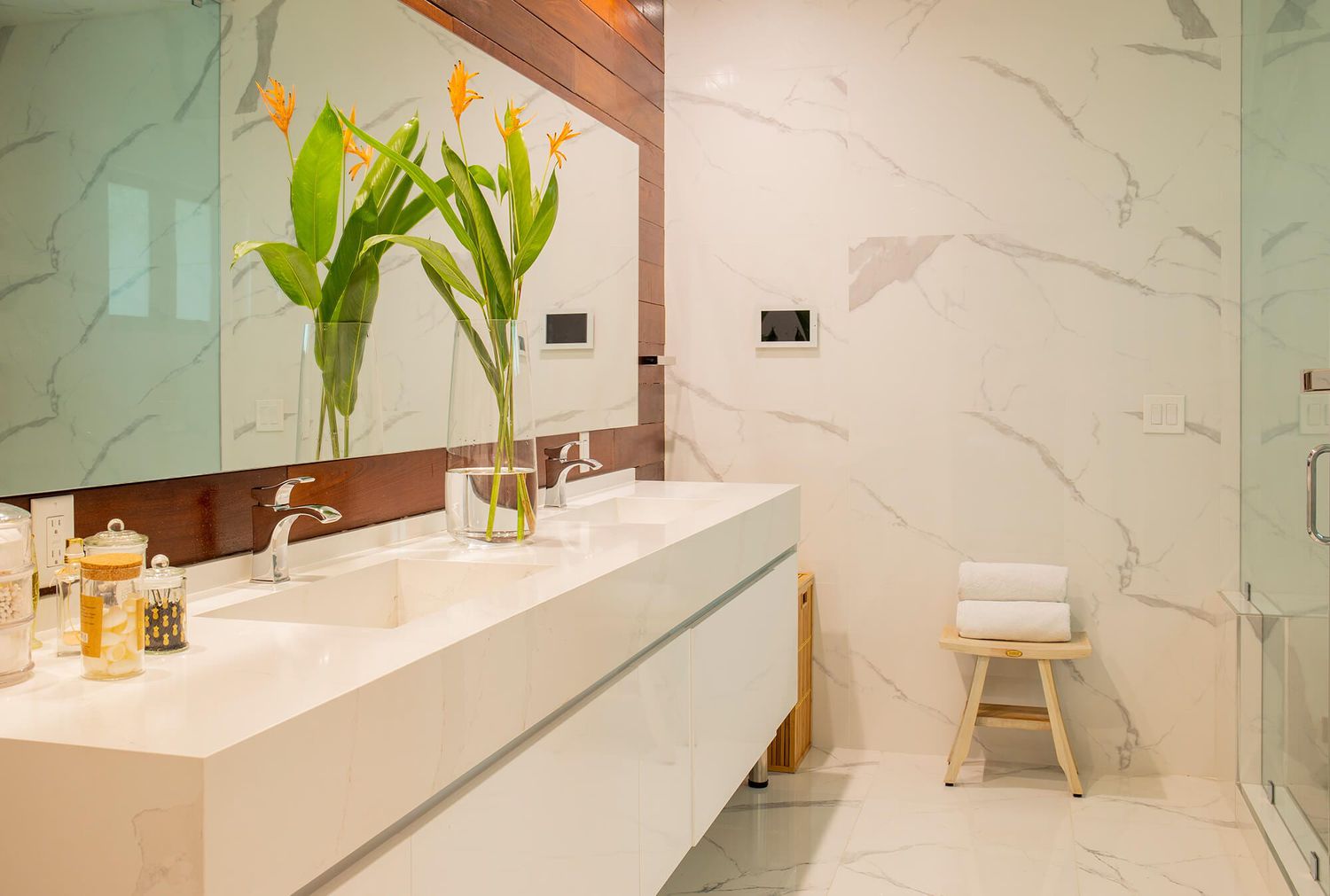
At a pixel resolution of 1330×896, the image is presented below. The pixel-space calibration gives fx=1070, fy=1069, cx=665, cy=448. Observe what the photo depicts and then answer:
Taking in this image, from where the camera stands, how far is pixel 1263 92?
261cm

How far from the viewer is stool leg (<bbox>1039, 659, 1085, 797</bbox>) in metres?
2.98

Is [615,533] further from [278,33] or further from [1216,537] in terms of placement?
[1216,537]

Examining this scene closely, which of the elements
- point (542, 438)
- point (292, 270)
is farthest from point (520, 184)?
point (542, 438)

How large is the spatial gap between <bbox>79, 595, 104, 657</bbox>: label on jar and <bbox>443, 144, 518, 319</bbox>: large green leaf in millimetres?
1009

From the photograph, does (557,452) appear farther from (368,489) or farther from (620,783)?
(620,783)

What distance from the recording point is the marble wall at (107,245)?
119 centimetres

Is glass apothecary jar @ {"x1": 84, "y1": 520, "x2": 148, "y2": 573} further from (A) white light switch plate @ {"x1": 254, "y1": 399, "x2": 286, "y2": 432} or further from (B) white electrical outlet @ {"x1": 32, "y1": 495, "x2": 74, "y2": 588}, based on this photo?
(A) white light switch plate @ {"x1": 254, "y1": 399, "x2": 286, "y2": 432}

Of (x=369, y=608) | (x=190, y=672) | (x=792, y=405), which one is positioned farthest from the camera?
(x=792, y=405)

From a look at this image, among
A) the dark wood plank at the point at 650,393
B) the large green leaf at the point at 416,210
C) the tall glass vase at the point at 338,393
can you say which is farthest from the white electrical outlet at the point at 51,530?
the dark wood plank at the point at 650,393

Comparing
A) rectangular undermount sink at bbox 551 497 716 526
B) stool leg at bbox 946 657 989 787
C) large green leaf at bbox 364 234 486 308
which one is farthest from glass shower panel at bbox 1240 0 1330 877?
large green leaf at bbox 364 234 486 308

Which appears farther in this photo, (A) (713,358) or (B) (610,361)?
(A) (713,358)

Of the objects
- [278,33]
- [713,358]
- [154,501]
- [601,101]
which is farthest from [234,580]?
[713,358]

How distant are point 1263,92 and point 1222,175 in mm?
423

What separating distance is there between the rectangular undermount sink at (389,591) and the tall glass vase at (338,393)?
221mm
